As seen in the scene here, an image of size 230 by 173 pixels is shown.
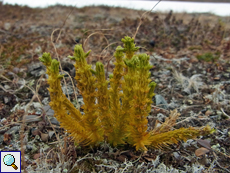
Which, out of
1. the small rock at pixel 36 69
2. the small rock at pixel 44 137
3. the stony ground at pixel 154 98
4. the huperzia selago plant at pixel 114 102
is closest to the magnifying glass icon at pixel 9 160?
the stony ground at pixel 154 98

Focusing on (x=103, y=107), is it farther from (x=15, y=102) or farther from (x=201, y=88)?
(x=201, y=88)

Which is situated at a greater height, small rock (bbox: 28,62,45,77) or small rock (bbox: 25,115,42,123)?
small rock (bbox: 28,62,45,77)

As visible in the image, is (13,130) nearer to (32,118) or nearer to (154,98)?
(32,118)

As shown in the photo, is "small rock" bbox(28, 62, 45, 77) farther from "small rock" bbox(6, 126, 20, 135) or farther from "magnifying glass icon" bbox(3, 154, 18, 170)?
"magnifying glass icon" bbox(3, 154, 18, 170)

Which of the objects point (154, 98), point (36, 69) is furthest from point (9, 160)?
point (36, 69)

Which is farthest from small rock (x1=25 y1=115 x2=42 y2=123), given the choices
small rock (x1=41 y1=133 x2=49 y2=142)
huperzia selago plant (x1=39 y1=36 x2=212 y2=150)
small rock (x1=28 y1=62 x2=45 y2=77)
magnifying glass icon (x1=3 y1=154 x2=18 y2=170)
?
small rock (x1=28 y1=62 x2=45 y2=77)
